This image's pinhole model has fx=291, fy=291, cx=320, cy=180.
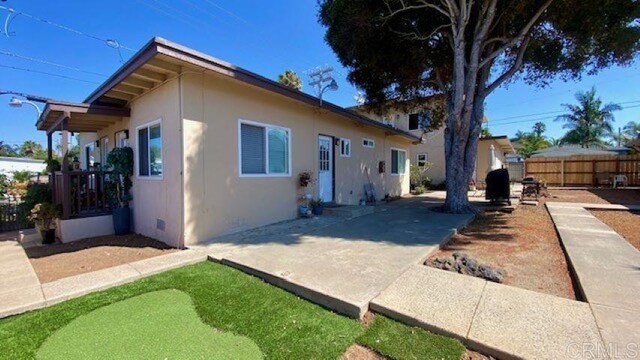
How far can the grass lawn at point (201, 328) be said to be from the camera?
242 cm

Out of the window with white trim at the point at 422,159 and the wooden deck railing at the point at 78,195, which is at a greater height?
the window with white trim at the point at 422,159

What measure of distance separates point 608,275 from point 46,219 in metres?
9.72

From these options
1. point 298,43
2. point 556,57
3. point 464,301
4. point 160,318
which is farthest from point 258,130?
point 556,57

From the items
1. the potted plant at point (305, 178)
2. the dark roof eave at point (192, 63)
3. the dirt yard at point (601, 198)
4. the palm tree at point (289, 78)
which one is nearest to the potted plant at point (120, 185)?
the dark roof eave at point (192, 63)

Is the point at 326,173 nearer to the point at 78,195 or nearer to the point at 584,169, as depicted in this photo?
the point at 78,195

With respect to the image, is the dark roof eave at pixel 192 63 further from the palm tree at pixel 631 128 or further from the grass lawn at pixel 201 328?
the palm tree at pixel 631 128

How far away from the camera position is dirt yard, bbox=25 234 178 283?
435cm

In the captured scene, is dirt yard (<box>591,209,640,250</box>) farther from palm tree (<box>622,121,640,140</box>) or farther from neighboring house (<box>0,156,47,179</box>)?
palm tree (<box>622,121,640,140</box>)

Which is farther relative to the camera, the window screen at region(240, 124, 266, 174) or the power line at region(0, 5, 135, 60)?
the power line at region(0, 5, 135, 60)

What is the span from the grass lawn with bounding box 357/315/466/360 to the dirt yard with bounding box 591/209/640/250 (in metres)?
5.34

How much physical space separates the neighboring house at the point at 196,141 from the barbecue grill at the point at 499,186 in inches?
246

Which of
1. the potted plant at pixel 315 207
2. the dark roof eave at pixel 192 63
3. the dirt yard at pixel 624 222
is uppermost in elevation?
the dark roof eave at pixel 192 63

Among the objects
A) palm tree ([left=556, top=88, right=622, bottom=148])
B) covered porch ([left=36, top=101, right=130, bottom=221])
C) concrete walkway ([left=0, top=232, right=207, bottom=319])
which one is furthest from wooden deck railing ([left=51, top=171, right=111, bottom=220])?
palm tree ([left=556, top=88, right=622, bottom=148])

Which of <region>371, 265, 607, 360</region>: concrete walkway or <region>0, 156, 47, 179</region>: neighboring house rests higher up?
<region>0, 156, 47, 179</region>: neighboring house
